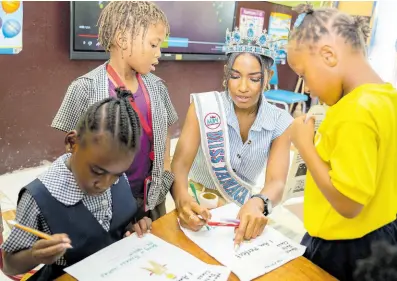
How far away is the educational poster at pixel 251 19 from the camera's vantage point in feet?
13.4

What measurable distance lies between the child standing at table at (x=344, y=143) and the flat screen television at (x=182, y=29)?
2.11 m

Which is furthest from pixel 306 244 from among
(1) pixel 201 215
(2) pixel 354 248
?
(1) pixel 201 215

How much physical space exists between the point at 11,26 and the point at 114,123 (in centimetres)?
198

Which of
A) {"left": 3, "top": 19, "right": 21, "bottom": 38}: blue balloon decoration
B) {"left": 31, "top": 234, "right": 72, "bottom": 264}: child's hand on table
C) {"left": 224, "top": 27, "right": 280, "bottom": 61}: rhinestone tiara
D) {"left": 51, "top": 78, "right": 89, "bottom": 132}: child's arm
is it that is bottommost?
{"left": 31, "top": 234, "right": 72, "bottom": 264}: child's hand on table

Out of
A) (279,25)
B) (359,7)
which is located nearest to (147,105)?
(279,25)

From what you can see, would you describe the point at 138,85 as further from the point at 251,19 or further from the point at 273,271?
the point at 251,19

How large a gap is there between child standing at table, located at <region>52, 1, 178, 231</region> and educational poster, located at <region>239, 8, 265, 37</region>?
2.81 meters

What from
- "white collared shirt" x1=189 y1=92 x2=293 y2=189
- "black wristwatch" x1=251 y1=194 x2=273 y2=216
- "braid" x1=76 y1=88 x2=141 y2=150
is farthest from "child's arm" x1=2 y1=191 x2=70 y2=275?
"white collared shirt" x1=189 y1=92 x2=293 y2=189

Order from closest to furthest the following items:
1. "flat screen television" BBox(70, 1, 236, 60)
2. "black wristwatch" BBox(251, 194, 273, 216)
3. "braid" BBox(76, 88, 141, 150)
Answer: "braid" BBox(76, 88, 141, 150) < "black wristwatch" BBox(251, 194, 273, 216) < "flat screen television" BBox(70, 1, 236, 60)

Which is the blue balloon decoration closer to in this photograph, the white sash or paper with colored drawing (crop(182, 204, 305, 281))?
the white sash

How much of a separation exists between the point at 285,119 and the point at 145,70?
0.59 m

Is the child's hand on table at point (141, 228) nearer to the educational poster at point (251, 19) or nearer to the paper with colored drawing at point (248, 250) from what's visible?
the paper with colored drawing at point (248, 250)

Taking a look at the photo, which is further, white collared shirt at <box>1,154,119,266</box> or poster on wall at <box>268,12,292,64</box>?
poster on wall at <box>268,12,292,64</box>

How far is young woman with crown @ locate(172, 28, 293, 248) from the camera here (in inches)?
56.8
